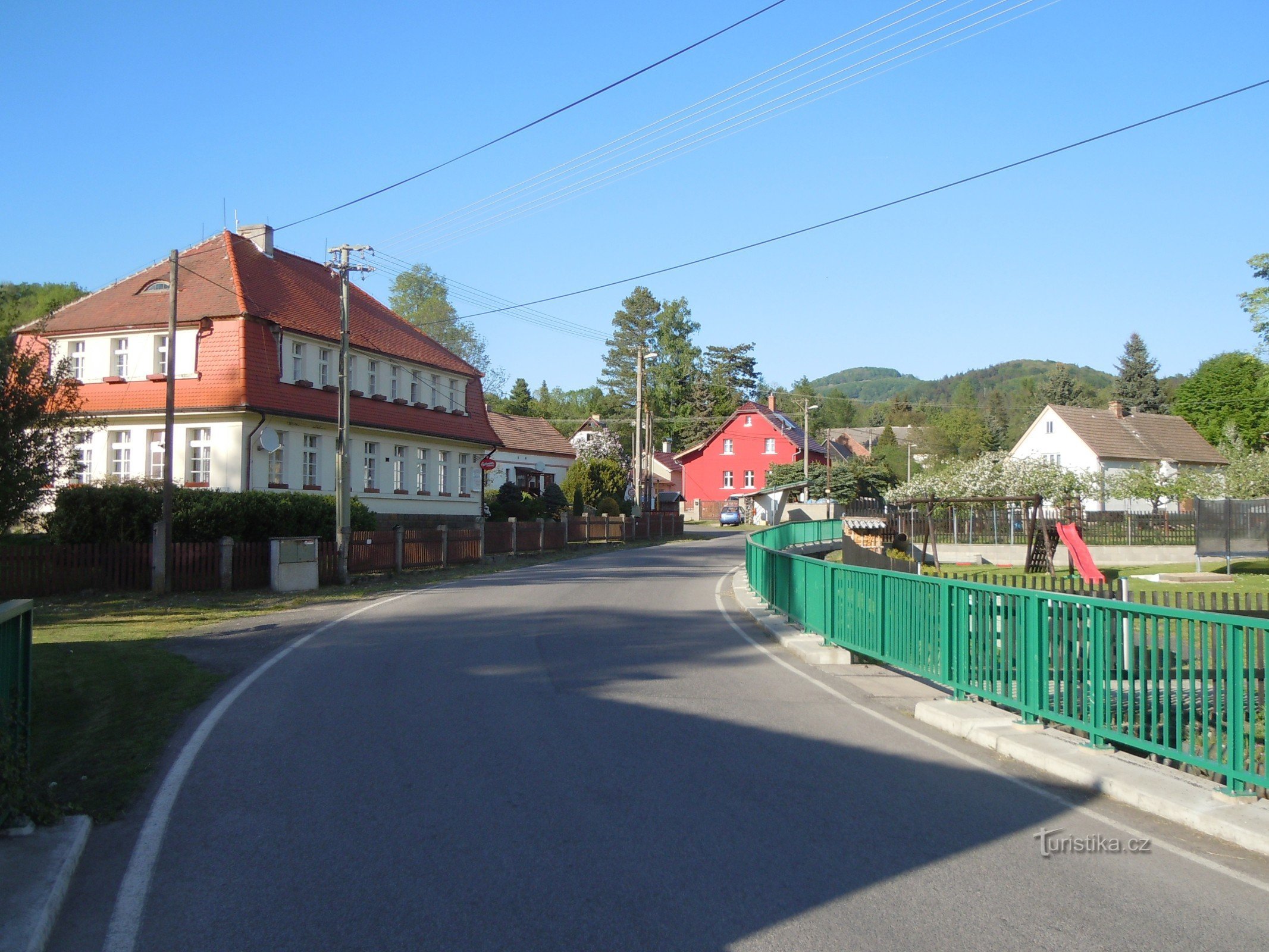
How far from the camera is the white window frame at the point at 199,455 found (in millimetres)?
30578

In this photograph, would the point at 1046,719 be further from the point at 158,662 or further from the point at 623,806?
the point at 158,662

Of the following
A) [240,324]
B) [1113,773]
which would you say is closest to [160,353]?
[240,324]

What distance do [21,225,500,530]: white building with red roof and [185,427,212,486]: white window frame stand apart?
0.04 m

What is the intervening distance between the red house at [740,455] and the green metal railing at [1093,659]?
2786 inches

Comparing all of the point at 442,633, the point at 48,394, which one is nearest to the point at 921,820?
the point at 442,633

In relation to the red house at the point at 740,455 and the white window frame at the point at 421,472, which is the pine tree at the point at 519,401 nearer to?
the red house at the point at 740,455

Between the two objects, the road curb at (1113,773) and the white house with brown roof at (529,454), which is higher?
the white house with brown roof at (529,454)

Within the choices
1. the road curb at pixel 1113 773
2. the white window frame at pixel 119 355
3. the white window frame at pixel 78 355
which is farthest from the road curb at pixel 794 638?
the white window frame at pixel 78 355

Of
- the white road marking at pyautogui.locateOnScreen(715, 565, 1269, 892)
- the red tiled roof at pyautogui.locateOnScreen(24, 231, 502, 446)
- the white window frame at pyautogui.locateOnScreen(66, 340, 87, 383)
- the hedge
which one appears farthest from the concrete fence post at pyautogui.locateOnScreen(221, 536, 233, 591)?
the white window frame at pyautogui.locateOnScreen(66, 340, 87, 383)

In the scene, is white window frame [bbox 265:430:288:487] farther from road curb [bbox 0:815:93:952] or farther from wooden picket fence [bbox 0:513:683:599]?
road curb [bbox 0:815:93:952]

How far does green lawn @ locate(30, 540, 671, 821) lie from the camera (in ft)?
22.8

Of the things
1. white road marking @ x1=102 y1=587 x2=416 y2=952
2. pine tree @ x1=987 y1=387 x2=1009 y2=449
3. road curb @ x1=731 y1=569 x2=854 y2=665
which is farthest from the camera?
pine tree @ x1=987 y1=387 x2=1009 y2=449

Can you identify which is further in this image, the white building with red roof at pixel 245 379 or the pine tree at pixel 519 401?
the pine tree at pixel 519 401

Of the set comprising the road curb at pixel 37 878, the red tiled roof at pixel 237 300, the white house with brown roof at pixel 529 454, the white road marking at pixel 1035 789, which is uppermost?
the red tiled roof at pixel 237 300
